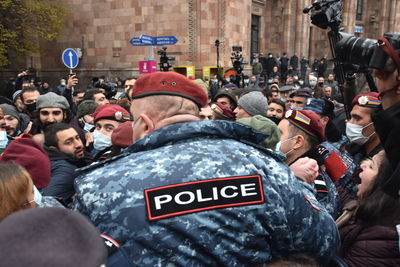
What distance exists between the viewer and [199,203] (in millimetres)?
1188

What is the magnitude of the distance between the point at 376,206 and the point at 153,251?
116 cm

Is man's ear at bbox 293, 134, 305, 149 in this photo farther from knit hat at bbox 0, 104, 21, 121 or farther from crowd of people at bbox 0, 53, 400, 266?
knit hat at bbox 0, 104, 21, 121

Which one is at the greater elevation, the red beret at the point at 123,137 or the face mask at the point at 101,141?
the red beret at the point at 123,137

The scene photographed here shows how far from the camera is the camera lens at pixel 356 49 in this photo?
78.7 inches

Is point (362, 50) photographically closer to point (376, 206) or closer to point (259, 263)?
point (376, 206)

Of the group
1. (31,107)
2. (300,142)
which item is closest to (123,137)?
(300,142)

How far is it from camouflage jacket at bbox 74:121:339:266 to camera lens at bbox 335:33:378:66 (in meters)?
1.11

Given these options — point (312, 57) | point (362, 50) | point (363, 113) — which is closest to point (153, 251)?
point (362, 50)

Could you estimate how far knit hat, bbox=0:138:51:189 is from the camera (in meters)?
2.06

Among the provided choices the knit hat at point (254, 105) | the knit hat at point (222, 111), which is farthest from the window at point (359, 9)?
the knit hat at point (222, 111)

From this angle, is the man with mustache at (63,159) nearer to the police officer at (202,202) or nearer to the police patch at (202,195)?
the police officer at (202,202)

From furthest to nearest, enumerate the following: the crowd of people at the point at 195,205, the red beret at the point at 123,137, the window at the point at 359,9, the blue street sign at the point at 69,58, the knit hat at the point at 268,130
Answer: the window at the point at 359,9 < the blue street sign at the point at 69,58 < the knit hat at the point at 268,130 < the red beret at the point at 123,137 < the crowd of people at the point at 195,205

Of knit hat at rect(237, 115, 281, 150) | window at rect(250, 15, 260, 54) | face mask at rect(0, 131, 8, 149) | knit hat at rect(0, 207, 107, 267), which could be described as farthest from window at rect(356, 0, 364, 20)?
knit hat at rect(0, 207, 107, 267)

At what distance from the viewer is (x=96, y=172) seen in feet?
4.12
